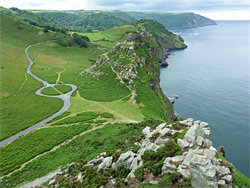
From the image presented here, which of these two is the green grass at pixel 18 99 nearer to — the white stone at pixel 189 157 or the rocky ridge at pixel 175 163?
the rocky ridge at pixel 175 163

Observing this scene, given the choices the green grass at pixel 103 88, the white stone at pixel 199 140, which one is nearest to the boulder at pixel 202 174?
the white stone at pixel 199 140

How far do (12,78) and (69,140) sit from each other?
84.4 meters

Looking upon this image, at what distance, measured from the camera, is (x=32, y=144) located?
156 ft

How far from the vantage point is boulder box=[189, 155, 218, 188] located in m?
17.4

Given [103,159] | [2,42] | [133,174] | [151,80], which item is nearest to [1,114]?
[103,159]

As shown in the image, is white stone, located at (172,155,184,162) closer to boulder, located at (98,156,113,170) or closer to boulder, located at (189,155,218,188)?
boulder, located at (189,155,218,188)

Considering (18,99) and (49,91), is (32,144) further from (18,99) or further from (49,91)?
(49,91)

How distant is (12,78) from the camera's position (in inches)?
4124

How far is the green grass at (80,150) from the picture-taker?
3538cm

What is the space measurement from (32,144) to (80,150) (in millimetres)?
17475

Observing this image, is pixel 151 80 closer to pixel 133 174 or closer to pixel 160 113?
pixel 160 113

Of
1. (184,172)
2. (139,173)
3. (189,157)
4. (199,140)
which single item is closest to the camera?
(184,172)

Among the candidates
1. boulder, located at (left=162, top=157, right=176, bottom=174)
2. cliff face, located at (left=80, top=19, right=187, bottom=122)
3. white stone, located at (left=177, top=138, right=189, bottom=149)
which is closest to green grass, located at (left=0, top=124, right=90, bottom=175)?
cliff face, located at (left=80, top=19, right=187, bottom=122)

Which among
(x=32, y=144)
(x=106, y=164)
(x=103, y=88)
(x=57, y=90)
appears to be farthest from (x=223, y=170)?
(x=57, y=90)
